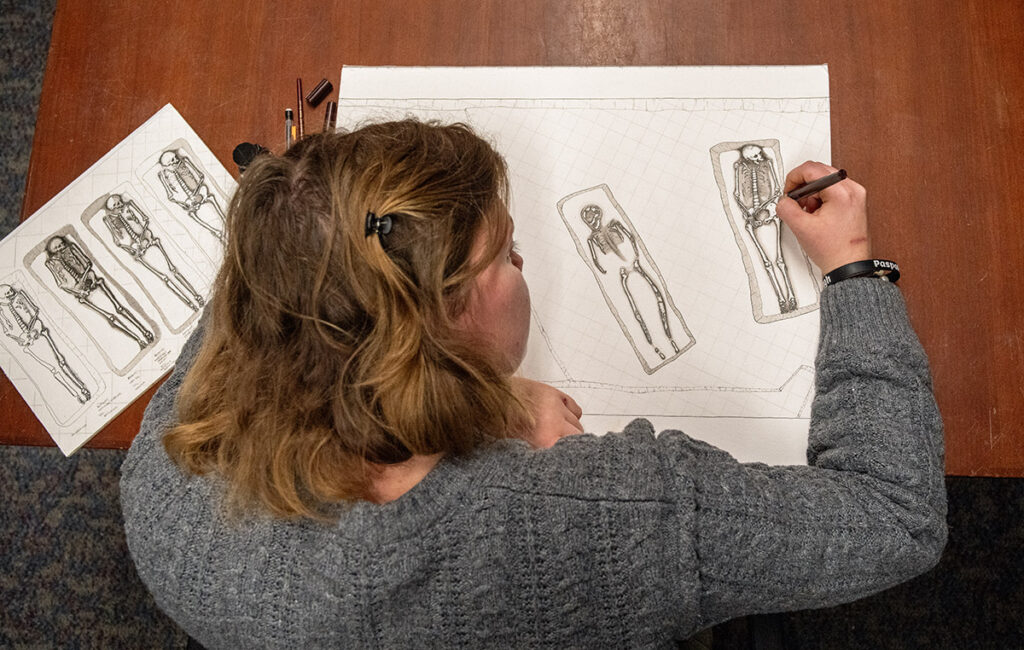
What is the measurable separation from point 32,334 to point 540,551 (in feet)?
2.16

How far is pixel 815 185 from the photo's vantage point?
805mm

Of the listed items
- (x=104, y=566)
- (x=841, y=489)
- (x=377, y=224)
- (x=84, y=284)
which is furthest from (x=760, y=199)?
(x=104, y=566)

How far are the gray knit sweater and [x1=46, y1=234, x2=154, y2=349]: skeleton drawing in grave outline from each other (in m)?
0.25

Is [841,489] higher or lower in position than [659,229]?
lower

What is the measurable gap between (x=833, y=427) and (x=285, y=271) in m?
0.51

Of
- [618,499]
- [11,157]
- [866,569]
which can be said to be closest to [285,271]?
[618,499]

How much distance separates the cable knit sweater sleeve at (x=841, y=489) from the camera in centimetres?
63

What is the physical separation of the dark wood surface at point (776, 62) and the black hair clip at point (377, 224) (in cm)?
39

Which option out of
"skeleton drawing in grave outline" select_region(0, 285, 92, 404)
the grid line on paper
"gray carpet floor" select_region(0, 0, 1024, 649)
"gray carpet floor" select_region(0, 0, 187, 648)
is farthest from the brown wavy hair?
"gray carpet floor" select_region(0, 0, 187, 648)

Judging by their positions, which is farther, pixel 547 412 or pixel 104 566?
pixel 104 566

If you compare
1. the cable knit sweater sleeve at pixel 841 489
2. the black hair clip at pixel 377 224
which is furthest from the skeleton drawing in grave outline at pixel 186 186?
the cable knit sweater sleeve at pixel 841 489

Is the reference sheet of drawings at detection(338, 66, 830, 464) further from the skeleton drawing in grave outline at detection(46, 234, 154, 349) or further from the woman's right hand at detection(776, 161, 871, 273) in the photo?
the skeleton drawing in grave outline at detection(46, 234, 154, 349)

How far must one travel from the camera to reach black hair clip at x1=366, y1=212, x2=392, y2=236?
1.88 feet

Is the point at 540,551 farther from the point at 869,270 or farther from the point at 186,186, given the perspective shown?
the point at 186,186
